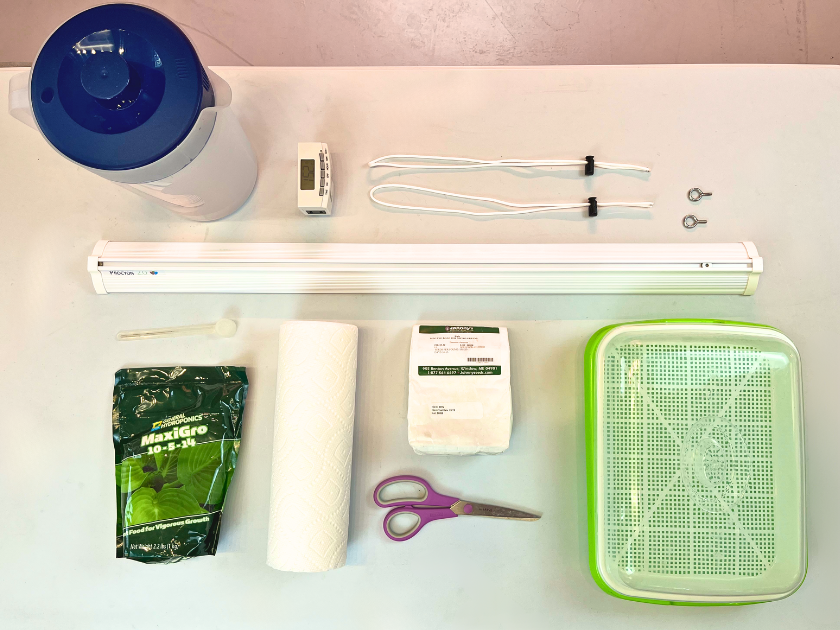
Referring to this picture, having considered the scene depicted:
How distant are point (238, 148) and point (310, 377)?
17.4 inches

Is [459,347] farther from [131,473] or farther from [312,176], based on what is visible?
[131,473]

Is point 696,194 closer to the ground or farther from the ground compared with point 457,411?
farther from the ground

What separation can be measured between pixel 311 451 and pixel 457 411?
277mm

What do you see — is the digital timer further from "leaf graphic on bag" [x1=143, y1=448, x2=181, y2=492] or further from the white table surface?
"leaf graphic on bag" [x1=143, y1=448, x2=181, y2=492]

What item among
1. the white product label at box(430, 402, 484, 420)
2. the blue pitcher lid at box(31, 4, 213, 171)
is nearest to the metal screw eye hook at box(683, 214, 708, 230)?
→ the white product label at box(430, 402, 484, 420)

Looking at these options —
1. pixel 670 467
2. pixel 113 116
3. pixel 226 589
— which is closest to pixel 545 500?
pixel 670 467

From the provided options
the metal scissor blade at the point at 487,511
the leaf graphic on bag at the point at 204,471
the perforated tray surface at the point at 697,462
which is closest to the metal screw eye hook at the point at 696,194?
the perforated tray surface at the point at 697,462

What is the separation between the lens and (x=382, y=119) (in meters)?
1.06

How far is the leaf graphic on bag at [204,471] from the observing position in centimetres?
98

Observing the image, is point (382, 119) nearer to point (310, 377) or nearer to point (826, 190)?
point (310, 377)

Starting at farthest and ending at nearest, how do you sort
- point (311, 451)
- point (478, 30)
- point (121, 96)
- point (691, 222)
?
point (478, 30), point (691, 222), point (311, 451), point (121, 96)

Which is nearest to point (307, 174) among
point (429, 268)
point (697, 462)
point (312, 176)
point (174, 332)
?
point (312, 176)

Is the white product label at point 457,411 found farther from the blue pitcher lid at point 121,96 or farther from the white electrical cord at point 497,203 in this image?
the blue pitcher lid at point 121,96

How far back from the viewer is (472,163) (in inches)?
41.3
